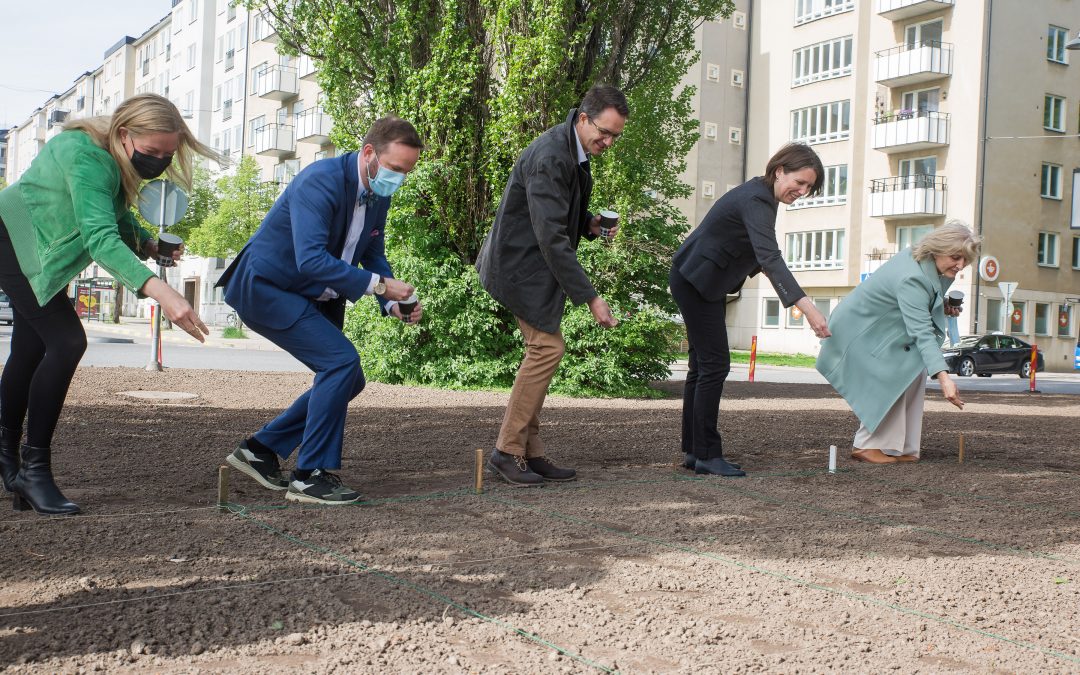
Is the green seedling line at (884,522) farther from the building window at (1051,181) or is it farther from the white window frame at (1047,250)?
the building window at (1051,181)

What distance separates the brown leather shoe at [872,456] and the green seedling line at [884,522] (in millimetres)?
1683

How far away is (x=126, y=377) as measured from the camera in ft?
42.0

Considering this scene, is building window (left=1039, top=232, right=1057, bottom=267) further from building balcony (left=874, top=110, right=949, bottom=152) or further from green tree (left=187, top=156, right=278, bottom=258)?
green tree (left=187, top=156, right=278, bottom=258)

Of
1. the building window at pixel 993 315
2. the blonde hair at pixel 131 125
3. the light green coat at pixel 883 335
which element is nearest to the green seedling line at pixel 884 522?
the light green coat at pixel 883 335

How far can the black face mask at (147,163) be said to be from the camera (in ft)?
13.8

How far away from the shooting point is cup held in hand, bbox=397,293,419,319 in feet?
14.9

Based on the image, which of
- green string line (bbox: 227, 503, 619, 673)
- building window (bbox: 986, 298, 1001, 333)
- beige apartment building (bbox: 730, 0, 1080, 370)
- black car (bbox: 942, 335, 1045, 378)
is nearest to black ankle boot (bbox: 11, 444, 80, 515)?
green string line (bbox: 227, 503, 619, 673)

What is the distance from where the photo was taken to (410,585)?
3.30m

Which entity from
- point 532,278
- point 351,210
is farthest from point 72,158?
point 532,278

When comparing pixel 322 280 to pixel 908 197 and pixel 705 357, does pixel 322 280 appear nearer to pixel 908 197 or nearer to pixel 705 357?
pixel 705 357

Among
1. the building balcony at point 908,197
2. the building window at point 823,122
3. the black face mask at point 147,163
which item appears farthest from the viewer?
the building window at point 823,122

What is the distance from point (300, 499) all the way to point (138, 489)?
0.97 meters

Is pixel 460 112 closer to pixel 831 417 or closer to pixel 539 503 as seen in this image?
pixel 831 417

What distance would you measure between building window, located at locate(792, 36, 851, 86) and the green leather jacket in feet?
137
